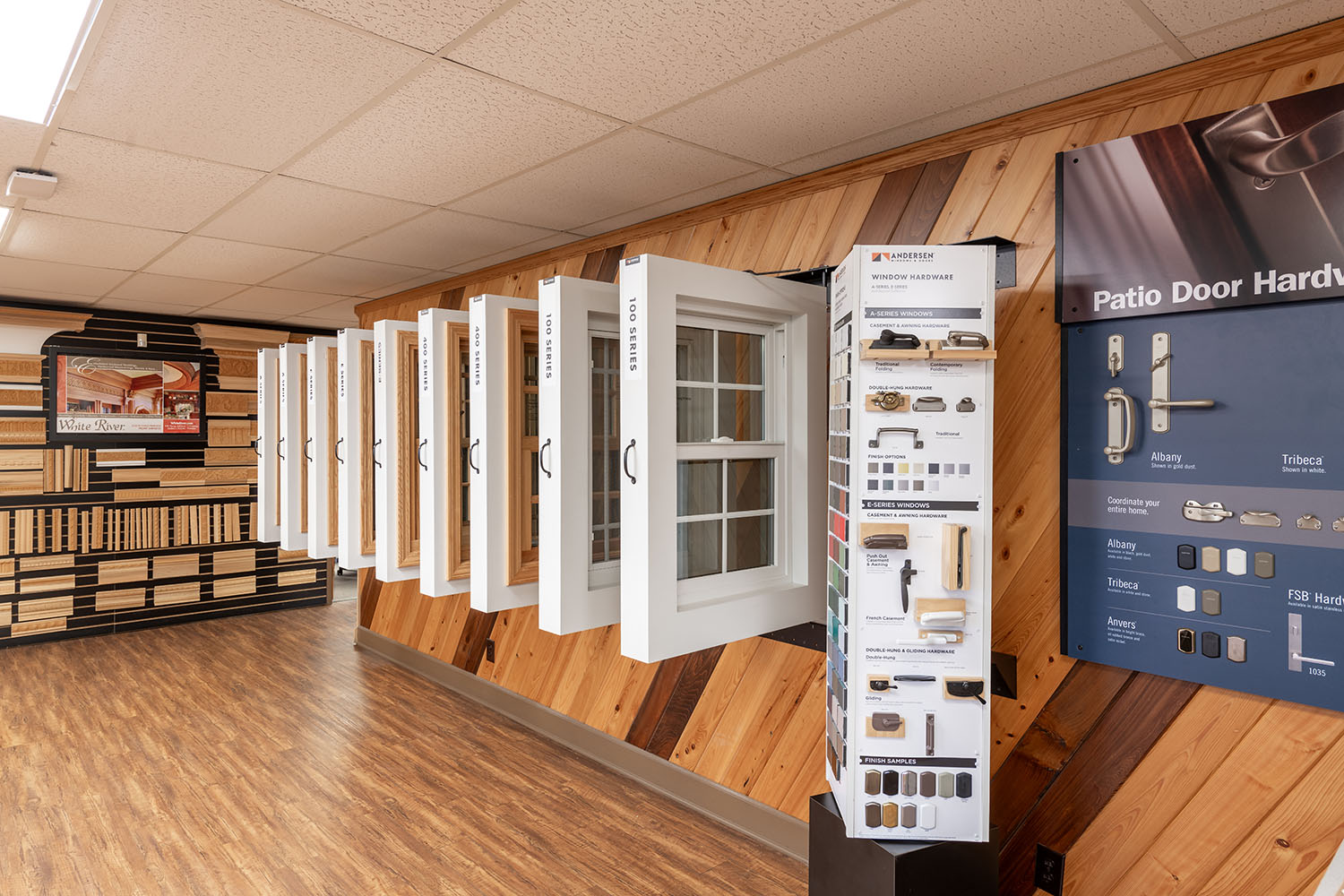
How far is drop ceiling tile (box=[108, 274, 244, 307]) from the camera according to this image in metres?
4.90

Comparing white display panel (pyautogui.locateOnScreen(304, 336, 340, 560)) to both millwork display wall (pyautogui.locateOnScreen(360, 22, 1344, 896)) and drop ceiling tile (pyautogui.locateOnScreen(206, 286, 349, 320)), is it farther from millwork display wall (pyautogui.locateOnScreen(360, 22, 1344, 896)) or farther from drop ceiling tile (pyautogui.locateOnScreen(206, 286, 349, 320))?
millwork display wall (pyautogui.locateOnScreen(360, 22, 1344, 896))

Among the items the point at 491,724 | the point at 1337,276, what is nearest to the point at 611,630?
the point at 491,724

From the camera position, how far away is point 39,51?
190cm

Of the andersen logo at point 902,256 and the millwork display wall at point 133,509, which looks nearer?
the andersen logo at point 902,256

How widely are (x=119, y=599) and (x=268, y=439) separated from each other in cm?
258

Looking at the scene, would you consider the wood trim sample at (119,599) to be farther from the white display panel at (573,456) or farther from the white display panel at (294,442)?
the white display panel at (573,456)

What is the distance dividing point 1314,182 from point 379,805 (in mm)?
3841

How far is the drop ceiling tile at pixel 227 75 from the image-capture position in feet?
5.77

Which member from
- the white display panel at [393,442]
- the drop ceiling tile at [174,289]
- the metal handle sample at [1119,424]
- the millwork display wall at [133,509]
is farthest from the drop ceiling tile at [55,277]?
the metal handle sample at [1119,424]

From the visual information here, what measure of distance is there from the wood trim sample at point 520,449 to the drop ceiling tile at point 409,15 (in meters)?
1.27

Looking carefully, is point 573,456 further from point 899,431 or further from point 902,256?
point 902,256

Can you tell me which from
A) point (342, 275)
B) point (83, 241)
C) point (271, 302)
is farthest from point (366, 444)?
point (271, 302)

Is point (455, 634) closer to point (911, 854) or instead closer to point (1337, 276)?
point (911, 854)

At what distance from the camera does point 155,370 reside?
651 centimetres
